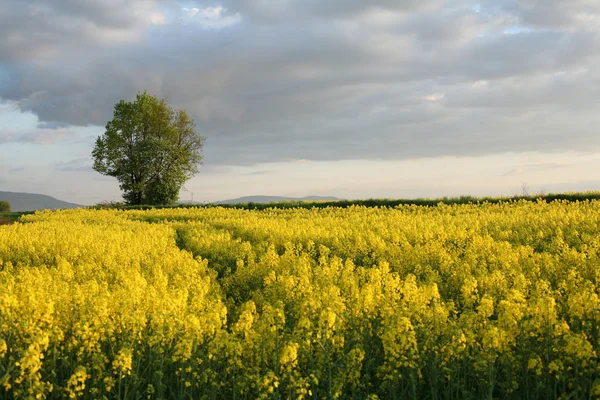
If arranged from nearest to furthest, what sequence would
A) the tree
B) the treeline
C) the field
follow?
1. the field
2. the treeline
3. the tree

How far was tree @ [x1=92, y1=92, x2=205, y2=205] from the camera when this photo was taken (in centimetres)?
5544

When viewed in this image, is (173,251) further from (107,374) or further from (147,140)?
(147,140)

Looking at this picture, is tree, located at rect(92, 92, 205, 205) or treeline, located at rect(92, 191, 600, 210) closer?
treeline, located at rect(92, 191, 600, 210)

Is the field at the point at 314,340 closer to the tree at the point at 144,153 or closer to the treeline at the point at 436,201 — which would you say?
the treeline at the point at 436,201

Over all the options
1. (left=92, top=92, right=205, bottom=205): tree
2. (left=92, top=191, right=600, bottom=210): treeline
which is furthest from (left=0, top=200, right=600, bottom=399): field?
(left=92, top=92, right=205, bottom=205): tree

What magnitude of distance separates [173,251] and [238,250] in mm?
1798

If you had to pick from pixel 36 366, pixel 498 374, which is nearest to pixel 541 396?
pixel 498 374

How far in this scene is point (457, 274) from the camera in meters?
9.85

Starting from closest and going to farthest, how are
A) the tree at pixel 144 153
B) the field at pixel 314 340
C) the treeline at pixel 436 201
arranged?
the field at pixel 314 340 < the treeline at pixel 436 201 < the tree at pixel 144 153

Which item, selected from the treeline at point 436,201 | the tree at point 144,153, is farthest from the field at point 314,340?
the tree at point 144,153

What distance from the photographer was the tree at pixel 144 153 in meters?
55.4

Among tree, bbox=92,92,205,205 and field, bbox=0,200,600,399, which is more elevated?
tree, bbox=92,92,205,205

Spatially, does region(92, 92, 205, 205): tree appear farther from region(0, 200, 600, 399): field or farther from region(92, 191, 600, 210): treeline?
region(0, 200, 600, 399): field

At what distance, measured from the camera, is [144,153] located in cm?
5459
